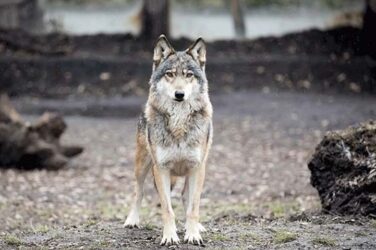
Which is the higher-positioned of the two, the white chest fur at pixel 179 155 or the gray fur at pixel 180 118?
the gray fur at pixel 180 118

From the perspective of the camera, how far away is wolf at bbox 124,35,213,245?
634cm

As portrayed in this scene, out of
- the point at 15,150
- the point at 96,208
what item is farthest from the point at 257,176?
the point at 15,150

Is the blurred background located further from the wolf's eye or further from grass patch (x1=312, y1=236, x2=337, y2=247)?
the wolf's eye

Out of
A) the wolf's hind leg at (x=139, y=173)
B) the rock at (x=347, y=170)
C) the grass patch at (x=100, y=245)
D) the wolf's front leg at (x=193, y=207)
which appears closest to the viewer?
the grass patch at (x=100, y=245)

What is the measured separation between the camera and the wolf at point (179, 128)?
6.34 m

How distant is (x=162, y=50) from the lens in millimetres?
6609

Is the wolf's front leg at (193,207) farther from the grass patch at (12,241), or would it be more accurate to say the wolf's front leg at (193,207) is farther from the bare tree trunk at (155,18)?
the bare tree trunk at (155,18)

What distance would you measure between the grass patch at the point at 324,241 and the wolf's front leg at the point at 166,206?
1111mm

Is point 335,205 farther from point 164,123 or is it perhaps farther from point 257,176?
point 257,176

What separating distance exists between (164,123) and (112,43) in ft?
48.3

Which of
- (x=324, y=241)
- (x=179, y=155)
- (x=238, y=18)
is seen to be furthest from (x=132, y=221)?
(x=238, y=18)

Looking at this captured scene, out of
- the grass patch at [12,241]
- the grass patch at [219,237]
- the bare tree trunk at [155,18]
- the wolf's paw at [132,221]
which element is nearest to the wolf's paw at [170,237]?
the grass patch at [219,237]

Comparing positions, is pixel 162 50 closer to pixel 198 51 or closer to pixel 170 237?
pixel 198 51

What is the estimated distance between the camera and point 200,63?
6.59 m
